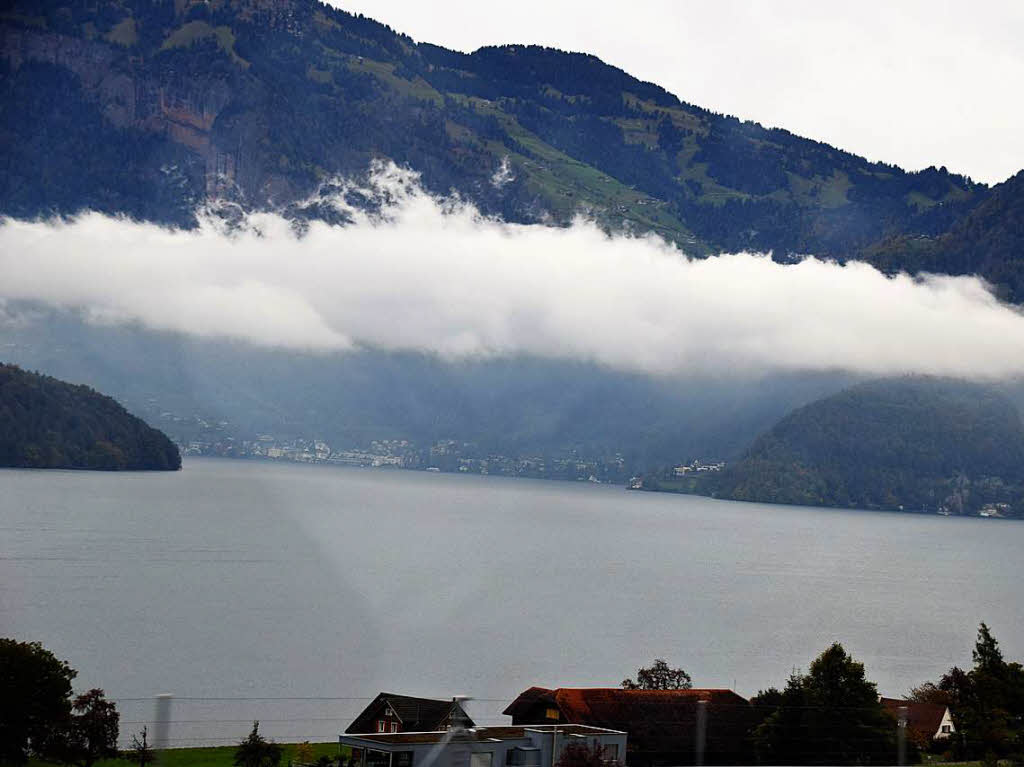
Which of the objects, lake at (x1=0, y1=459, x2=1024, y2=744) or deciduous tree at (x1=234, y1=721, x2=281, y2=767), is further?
lake at (x1=0, y1=459, x2=1024, y2=744)

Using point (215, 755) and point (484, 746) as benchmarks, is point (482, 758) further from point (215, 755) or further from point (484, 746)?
point (215, 755)

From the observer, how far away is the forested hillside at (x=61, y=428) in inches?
5541

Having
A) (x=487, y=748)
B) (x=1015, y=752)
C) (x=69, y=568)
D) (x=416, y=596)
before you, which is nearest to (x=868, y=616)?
(x=416, y=596)

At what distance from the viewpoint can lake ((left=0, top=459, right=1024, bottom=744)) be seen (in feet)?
143

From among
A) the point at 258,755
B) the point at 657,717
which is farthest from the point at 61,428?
the point at 657,717

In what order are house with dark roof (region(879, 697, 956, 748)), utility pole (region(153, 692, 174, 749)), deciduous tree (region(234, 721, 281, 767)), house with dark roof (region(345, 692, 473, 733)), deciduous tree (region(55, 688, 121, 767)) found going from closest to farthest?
utility pole (region(153, 692, 174, 749)) → deciduous tree (region(55, 688, 121, 767)) → house with dark roof (region(879, 697, 956, 748)) → deciduous tree (region(234, 721, 281, 767)) → house with dark roof (region(345, 692, 473, 733))

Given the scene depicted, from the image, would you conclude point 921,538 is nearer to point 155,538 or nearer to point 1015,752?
point 155,538

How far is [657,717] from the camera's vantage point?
26203 mm

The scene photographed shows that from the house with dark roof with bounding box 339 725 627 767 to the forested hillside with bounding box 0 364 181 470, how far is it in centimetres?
13599

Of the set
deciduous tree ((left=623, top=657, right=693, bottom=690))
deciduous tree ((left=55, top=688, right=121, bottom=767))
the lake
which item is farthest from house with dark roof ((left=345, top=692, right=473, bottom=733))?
deciduous tree ((left=623, top=657, right=693, bottom=690))

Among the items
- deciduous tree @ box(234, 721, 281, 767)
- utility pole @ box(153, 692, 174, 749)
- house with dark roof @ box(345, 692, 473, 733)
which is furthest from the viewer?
house with dark roof @ box(345, 692, 473, 733)

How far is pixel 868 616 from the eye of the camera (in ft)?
240

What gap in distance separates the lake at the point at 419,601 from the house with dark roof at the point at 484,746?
5.16ft

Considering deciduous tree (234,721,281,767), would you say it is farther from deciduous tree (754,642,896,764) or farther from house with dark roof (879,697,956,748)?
house with dark roof (879,697,956,748)
